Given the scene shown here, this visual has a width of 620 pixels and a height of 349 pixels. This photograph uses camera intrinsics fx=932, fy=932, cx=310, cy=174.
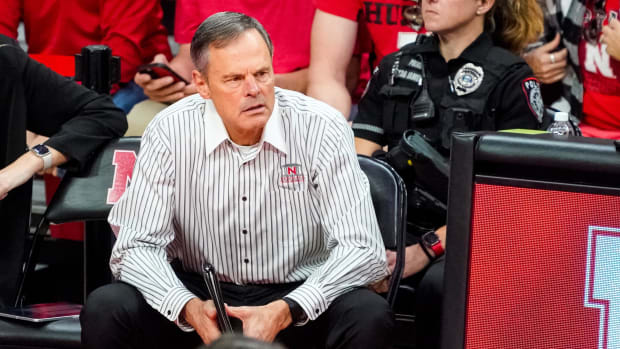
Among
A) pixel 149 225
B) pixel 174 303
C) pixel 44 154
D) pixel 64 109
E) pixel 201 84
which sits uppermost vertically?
pixel 201 84

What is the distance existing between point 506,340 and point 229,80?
3.19 ft

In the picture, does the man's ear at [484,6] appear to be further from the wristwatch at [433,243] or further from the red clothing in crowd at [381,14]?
the wristwatch at [433,243]

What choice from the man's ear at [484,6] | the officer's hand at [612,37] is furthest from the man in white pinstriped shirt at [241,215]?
the officer's hand at [612,37]

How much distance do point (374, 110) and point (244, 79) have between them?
0.85 metres

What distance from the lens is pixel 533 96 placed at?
9.58 ft

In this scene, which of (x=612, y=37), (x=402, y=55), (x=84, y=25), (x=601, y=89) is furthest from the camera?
(x=84, y=25)

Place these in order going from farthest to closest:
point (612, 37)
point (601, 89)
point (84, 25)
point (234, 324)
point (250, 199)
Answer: point (84, 25) → point (601, 89) → point (612, 37) → point (250, 199) → point (234, 324)

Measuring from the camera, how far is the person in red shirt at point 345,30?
11.7 feet

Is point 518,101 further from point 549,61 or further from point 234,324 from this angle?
point 234,324

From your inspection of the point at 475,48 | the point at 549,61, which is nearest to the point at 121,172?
the point at 475,48

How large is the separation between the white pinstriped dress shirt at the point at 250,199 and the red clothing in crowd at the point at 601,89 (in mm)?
1333

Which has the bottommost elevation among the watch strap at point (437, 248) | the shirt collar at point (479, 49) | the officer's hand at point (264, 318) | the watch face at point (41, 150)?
the officer's hand at point (264, 318)

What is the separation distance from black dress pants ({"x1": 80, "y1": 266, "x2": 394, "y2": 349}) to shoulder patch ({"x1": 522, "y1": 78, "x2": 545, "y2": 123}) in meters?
0.91

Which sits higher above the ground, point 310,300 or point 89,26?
point 89,26
